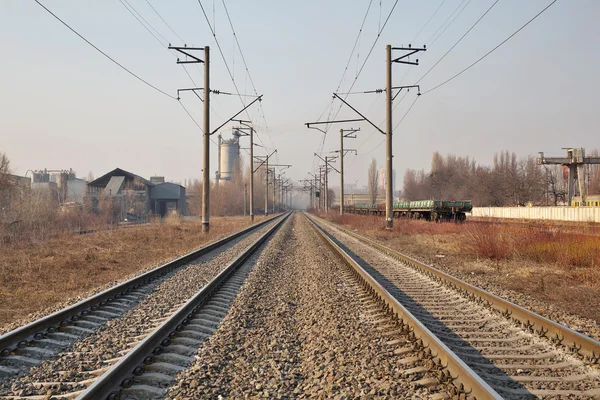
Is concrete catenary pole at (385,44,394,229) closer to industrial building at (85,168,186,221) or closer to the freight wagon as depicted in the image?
the freight wagon

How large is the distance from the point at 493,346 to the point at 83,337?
4953 millimetres

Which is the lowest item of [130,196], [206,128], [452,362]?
[452,362]

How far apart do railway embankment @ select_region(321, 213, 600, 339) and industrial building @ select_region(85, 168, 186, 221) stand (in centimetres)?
4338

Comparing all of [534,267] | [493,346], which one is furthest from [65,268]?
[534,267]

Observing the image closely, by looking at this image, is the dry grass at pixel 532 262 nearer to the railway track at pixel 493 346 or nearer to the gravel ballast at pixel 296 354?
the railway track at pixel 493 346

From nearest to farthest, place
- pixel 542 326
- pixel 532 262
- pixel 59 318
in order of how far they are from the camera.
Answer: pixel 542 326
pixel 59 318
pixel 532 262

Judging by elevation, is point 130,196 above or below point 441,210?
above

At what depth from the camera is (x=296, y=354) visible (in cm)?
514

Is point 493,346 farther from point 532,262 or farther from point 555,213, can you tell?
point 555,213

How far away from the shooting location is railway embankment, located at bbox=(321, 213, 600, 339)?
7449 millimetres

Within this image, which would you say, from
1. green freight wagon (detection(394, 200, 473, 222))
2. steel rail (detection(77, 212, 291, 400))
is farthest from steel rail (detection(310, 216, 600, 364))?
green freight wagon (detection(394, 200, 473, 222))

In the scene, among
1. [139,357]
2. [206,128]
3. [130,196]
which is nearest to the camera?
[139,357]

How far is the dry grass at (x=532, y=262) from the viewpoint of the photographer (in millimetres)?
8344

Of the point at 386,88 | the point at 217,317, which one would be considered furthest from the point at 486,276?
the point at 386,88
